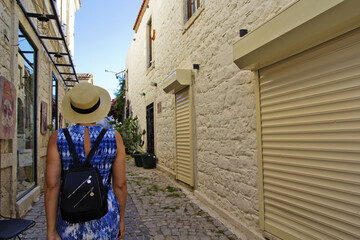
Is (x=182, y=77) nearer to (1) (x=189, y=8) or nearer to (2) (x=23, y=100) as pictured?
(1) (x=189, y=8)

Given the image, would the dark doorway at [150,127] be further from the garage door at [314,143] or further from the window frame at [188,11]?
the garage door at [314,143]

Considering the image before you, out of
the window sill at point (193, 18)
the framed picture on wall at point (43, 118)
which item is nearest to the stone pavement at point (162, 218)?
the framed picture on wall at point (43, 118)

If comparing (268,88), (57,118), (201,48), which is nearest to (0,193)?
(268,88)

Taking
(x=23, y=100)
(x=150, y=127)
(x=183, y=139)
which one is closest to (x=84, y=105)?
(x=23, y=100)

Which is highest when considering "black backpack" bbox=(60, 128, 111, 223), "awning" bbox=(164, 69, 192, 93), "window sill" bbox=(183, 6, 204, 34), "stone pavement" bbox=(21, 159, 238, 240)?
"window sill" bbox=(183, 6, 204, 34)

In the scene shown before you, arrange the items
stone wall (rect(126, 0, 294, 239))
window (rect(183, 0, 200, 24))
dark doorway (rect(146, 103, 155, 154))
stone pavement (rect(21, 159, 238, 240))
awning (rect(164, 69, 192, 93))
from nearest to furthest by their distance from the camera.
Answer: stone wall (rect(126, 0, 294, 239)), stone pavement (rect(21, 159, 238, 240)), awning (rect(164, 69, 192, 93)), window (rect(183, 0, 200, 24)), dark doorway (rect(146, 103, 155, 154))

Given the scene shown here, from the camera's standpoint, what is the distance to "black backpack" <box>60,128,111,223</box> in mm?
1501

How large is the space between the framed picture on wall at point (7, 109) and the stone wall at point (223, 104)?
3.06 metres

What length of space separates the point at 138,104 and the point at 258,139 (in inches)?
415

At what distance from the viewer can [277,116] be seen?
118 inches

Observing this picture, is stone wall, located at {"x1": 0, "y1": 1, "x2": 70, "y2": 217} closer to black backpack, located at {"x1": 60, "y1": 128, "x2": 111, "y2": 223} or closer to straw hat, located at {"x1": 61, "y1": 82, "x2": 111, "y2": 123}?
straw hat, located at {"x1": 61, "y1": 82, "x2": 111, "y2": 123}

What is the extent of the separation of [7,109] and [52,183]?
2.66 metres

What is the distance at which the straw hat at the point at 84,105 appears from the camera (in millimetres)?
1737

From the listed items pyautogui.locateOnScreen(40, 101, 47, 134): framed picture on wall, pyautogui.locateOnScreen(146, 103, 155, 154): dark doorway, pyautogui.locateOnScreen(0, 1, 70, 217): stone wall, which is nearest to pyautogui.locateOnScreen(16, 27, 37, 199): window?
pyautogui.locateOnScreen(0, 1, 70, 217): stone wall
